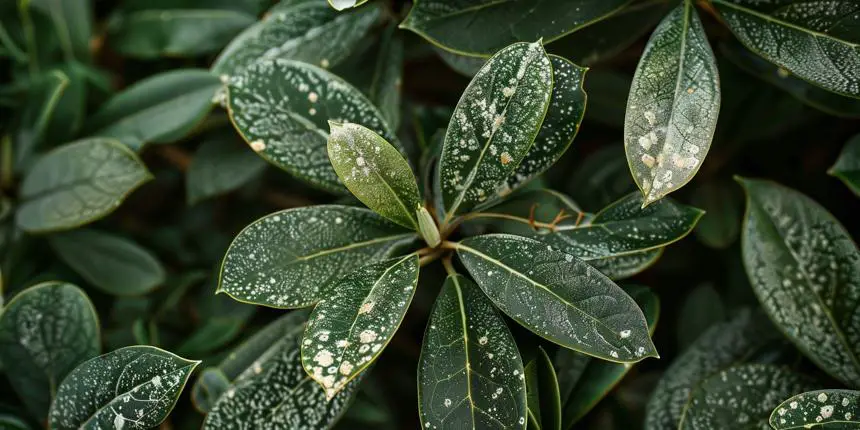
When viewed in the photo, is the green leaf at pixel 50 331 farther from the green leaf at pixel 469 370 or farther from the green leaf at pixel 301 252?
the green leaf at pixel 469 370

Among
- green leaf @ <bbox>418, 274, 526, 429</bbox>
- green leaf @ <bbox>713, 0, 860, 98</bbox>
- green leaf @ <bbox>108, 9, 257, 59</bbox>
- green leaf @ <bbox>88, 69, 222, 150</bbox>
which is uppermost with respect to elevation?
green leaf @ <bbox>713, 0, 860, 98</bbox>

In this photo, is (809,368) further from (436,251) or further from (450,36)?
(450,36)

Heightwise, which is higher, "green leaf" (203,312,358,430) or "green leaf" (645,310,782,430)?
"green leaf" (203,312,358,430)

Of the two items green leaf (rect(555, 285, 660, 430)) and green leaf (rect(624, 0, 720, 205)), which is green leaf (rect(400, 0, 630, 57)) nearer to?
green leaf (rect(624, 0, 720, 205))

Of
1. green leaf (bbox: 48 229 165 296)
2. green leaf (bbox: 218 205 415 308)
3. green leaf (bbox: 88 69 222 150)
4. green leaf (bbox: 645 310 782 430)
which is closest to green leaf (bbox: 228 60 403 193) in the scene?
green leaf (bbox: 218 205 415 308)

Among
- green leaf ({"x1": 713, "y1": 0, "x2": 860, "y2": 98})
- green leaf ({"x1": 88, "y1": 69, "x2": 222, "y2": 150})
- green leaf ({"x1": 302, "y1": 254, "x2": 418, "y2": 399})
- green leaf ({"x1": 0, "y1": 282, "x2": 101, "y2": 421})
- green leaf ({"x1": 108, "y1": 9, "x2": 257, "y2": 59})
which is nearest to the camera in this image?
green leaf ({"x1": 302, "y1": 254, "x2": 418, "y2": 399})
